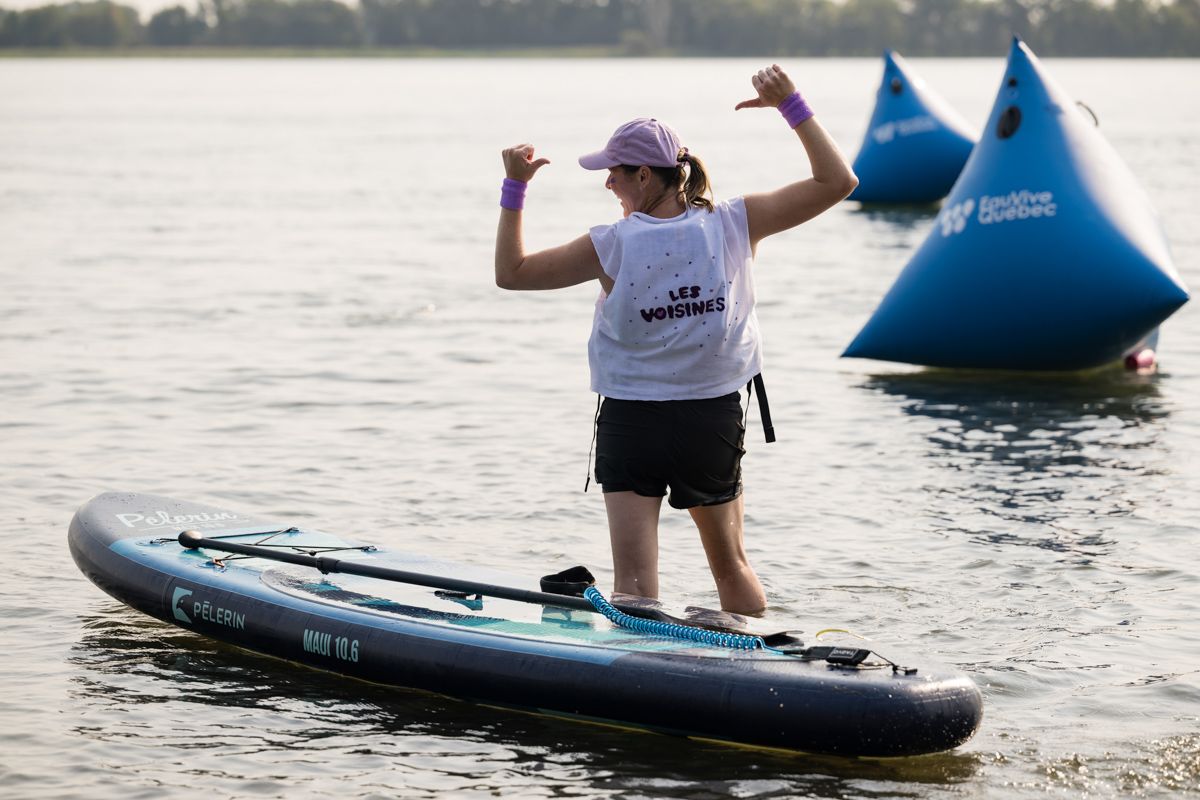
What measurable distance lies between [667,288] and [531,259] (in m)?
0.42

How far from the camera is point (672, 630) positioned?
5.14 metres

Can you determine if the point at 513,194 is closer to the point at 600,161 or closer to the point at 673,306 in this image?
the point at 600,161

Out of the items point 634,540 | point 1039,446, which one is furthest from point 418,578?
point 1039,446

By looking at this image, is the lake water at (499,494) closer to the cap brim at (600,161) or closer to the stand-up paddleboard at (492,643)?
the stand-up paddleboard at (492,643)

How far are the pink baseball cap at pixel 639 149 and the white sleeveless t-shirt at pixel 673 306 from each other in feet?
0.57

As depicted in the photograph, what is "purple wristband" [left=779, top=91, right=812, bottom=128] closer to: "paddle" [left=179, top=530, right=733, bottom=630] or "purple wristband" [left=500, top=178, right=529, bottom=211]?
"purple wristband" [left=500, top=178, right=529, bottom=211]

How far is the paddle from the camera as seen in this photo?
5.27 meters

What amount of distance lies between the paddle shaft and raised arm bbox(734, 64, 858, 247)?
4.29ft

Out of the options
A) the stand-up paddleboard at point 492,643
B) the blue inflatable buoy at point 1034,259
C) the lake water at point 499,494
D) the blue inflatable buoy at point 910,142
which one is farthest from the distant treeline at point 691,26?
the stand-up paddleboard at point 492,643

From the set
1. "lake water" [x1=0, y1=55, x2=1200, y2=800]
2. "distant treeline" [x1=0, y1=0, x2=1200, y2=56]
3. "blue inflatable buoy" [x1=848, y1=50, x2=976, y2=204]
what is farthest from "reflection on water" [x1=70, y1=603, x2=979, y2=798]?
"distant treeline" [x1=0, y1=0, x2=1200, y2=56]

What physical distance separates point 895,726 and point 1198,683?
5.08 ft

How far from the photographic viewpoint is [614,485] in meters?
5.11

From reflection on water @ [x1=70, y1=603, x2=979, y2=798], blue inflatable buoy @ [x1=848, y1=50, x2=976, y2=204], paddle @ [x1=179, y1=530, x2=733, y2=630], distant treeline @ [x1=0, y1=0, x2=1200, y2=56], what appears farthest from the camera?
distant treeline @ [x1=0, y1=0, x2=1200, y2=56]

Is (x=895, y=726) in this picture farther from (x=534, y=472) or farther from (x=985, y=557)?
(x=534, y=472)
